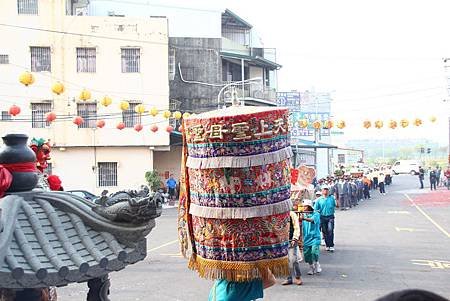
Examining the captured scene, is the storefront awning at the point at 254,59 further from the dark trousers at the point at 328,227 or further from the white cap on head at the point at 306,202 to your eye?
the white cap on head at the point at 306,202

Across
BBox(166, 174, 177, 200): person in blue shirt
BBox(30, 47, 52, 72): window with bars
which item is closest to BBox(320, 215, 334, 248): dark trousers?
BBox(166, 174, 177, 200): person in blue shirt

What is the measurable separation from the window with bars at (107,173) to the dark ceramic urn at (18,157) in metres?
A: 25.9

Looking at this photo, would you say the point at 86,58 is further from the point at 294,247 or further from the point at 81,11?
the point at 294,247

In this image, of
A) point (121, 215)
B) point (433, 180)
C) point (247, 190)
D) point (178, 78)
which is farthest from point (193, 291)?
point (433, 180)

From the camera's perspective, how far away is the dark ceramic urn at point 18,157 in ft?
11.3

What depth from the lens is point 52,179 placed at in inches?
170

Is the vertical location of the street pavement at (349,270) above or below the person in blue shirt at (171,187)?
below

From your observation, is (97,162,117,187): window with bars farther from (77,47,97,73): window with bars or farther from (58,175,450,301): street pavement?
(58,175,450,301): street pavement

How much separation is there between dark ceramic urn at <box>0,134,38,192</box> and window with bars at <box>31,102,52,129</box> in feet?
83.4

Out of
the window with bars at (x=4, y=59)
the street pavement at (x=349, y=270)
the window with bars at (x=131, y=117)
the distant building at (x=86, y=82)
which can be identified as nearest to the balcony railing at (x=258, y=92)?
the distant building at (x=86, y=82)

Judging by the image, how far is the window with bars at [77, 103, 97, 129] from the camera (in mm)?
28172

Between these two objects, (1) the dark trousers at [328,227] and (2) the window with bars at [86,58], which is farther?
(2) the window with bars at [86,58]

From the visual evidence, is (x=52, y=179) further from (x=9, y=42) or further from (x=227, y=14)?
(x=227, y=14)

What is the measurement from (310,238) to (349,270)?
3.71 feet
